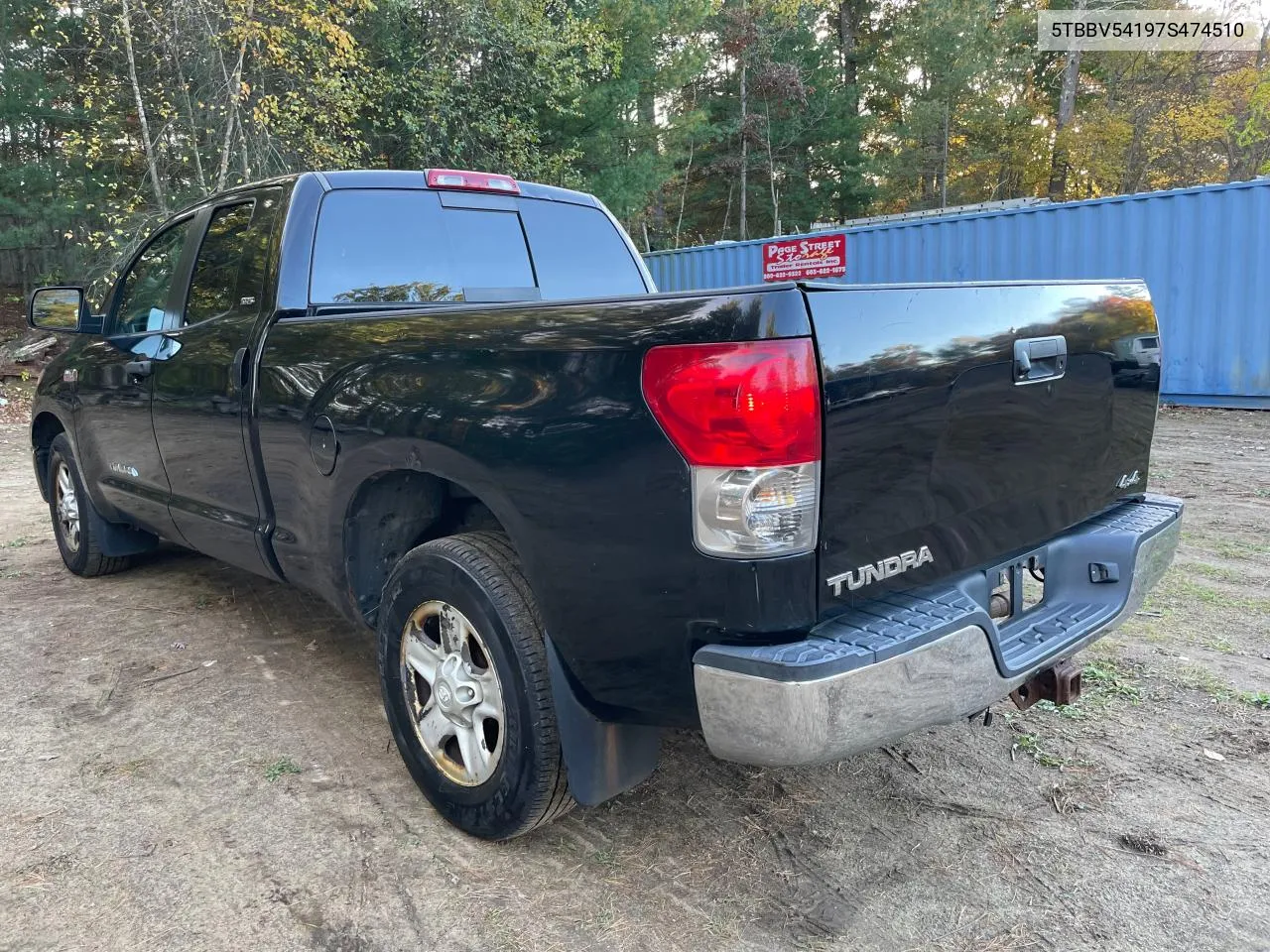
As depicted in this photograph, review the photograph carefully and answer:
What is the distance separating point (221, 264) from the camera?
12.2 ft

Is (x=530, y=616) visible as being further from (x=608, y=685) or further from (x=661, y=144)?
(x=661, y=144)

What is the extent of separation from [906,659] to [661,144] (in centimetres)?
2304

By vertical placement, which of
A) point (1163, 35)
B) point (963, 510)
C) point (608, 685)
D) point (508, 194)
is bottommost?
point (608, 685)

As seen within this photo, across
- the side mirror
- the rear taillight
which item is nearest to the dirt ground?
the rear taillight

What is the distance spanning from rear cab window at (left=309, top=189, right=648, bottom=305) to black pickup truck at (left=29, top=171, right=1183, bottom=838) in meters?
0.01

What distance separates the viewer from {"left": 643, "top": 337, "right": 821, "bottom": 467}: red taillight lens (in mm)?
1872

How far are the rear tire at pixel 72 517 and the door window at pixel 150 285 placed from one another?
0.94 metres

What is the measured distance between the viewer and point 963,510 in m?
2.33

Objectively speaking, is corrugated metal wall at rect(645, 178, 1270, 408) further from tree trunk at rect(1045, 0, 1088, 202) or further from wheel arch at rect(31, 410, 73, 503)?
tree trunk at rect(1045, 0, 1088, 202)

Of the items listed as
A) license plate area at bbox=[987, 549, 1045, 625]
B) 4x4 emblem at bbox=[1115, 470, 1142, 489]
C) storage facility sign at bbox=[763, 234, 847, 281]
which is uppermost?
storage facility sign at bbox=[763, 234, 847, 281]

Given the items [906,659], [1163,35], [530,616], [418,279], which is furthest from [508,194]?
[1163,35]

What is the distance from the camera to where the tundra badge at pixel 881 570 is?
2.02 metres

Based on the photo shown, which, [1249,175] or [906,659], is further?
[1249,175]

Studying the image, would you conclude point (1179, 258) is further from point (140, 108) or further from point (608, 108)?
point (140, 108)
